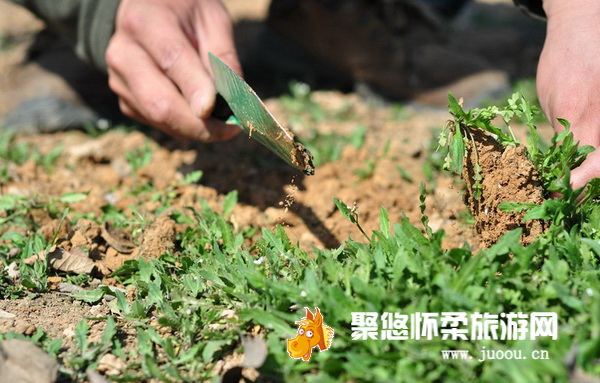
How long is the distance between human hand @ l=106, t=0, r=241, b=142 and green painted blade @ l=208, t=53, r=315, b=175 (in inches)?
7.0

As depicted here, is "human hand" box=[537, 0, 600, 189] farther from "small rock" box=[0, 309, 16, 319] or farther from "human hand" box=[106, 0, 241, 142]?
"small rock" box=[0, 309, 16, 319]

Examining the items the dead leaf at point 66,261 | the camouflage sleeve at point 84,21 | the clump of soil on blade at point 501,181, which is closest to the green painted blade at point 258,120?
the clump of soil on blade at point 501,181

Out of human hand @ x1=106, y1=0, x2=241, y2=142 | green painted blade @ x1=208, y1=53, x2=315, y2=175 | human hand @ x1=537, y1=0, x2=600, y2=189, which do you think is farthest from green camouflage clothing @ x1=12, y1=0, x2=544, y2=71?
green painted blade @ x1=208, y1=53, x2=315, y2=175

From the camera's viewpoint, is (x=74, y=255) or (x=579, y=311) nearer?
(x=579, y=311)

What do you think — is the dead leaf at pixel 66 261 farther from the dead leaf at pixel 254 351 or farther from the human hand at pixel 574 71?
the human hand at pixel 574 71

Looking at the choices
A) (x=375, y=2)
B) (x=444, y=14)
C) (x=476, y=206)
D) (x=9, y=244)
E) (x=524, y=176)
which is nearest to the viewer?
(x=524, y=176)

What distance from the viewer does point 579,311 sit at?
5.39ft

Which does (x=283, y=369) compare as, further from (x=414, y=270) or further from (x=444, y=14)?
(x=444, y=14)

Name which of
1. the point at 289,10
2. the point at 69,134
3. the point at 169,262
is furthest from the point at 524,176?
the point at 289,10

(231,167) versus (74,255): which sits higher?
(231,167)

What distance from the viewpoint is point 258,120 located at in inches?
88.4

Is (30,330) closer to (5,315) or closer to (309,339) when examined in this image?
(5,315)

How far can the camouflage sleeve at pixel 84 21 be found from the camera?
3.33m

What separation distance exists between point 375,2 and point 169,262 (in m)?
3.49
